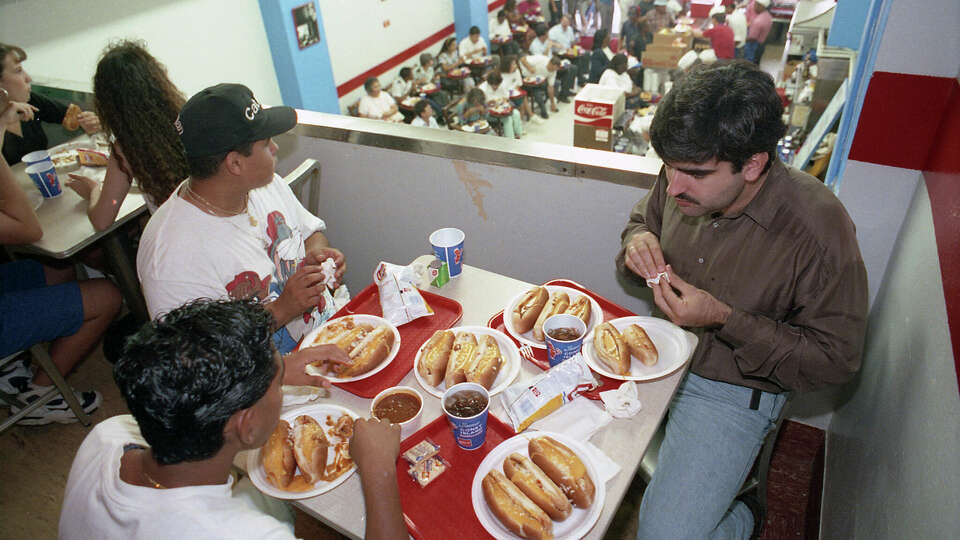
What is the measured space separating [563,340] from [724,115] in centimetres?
79

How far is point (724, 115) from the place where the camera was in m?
1.55

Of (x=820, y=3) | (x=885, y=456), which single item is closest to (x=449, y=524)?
(x=885, y=456)

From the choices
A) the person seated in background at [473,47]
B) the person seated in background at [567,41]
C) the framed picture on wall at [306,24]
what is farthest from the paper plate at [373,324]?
the person seated in background at [567,41]

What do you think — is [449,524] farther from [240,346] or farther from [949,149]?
[949,149]

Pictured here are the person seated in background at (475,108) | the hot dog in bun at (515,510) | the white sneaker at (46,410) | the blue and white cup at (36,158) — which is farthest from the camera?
the person seated in background at (475,108)

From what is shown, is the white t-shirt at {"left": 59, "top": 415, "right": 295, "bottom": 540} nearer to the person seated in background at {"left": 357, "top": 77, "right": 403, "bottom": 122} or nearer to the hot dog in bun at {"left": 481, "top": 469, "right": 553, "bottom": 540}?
the hot dog in bun at {"left": 481, "top": 469, "right": 553, "bottom": 540}

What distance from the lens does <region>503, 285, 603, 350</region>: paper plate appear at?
1822 millimetres

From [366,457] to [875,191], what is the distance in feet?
6.98

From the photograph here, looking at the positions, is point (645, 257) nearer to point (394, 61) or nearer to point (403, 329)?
point (403, 329)

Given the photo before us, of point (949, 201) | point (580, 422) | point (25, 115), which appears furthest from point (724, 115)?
point (25, 115)

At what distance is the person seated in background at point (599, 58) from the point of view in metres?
10.9

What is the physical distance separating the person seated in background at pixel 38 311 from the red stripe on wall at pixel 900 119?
11.7 ft

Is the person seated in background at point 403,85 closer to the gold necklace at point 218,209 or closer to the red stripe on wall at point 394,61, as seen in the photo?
the red stripe on wall at point 394,61

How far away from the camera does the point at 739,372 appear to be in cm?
196
